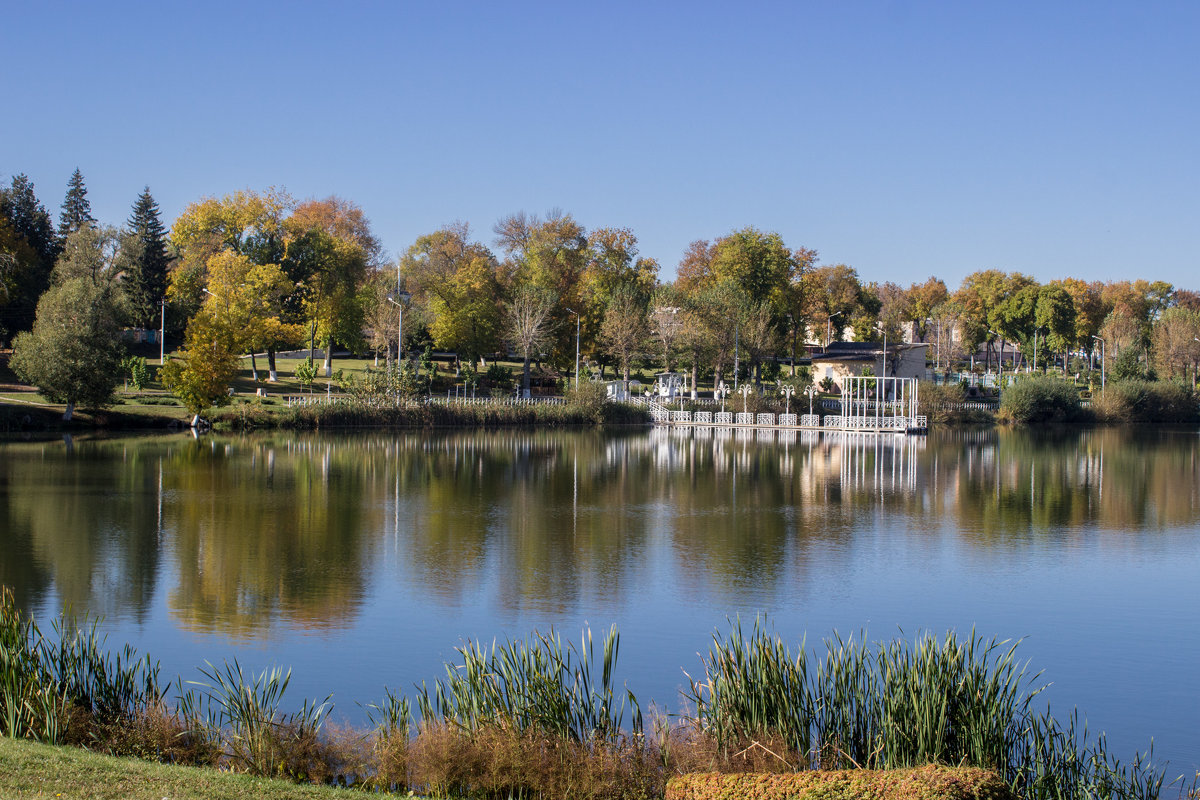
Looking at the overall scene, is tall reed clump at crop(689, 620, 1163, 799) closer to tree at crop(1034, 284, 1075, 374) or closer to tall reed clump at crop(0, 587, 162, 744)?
tall reed clump at crop(0, 587, 162, 744)

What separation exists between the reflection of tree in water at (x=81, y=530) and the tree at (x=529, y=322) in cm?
3558

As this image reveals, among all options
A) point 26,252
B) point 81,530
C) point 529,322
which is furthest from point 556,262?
point 81,530

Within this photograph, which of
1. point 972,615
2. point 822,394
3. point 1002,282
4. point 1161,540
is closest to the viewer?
point 972,615

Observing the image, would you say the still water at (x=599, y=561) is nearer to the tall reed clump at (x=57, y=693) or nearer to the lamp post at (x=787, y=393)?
the tall reed clump at (x=57, y=693)

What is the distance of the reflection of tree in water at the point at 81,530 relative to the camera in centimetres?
1588

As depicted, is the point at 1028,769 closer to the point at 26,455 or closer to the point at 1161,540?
the point at 1161,540

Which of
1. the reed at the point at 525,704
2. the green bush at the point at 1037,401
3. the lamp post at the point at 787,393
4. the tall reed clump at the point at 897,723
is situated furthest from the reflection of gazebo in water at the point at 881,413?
the reed at the point at 525,704

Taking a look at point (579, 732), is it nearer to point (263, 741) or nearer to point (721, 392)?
point (263, 741)

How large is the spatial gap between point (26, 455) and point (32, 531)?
15988mm

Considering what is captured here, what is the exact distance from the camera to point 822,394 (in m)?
75.4

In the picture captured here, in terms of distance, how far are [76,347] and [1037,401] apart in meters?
56.9

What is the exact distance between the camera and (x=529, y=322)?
6825cm

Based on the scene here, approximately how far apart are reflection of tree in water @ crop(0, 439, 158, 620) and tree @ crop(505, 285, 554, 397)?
35.6 meters

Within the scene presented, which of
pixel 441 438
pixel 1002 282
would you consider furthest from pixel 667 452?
pixel 1002 282
